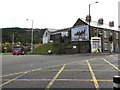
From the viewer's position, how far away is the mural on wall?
3123cm

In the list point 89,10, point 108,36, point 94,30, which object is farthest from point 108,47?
point 89,10

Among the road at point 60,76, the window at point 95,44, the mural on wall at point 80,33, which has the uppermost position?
the mural on wall at point 80,33

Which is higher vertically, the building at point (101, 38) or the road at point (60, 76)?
the building at point (101, 38)

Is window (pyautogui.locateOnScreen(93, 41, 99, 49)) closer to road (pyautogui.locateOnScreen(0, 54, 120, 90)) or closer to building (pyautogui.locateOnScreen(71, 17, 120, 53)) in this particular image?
building (pyautogui.locateOnScreen(71, 17, 120, 53))

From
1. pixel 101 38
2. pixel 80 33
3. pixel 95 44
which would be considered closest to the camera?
pixel 95 44

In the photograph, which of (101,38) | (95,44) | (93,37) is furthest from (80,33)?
(101,38)

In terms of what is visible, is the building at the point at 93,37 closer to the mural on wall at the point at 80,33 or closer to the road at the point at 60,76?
the mural on wall at the point at 80,33

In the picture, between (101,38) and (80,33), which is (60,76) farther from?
(80,33)

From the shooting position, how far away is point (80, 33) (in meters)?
33.2

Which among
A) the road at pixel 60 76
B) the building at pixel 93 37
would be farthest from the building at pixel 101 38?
the road at pixel 60 76

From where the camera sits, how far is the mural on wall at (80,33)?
31.2m

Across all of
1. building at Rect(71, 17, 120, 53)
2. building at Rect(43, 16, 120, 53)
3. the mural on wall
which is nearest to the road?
building at Rect(43, 16, 120, 53)

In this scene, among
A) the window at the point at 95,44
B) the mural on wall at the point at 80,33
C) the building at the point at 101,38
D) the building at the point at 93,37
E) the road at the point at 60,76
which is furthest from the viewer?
the mural on wall at the point at 80,33

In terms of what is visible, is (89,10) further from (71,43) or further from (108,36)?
(108,36)
